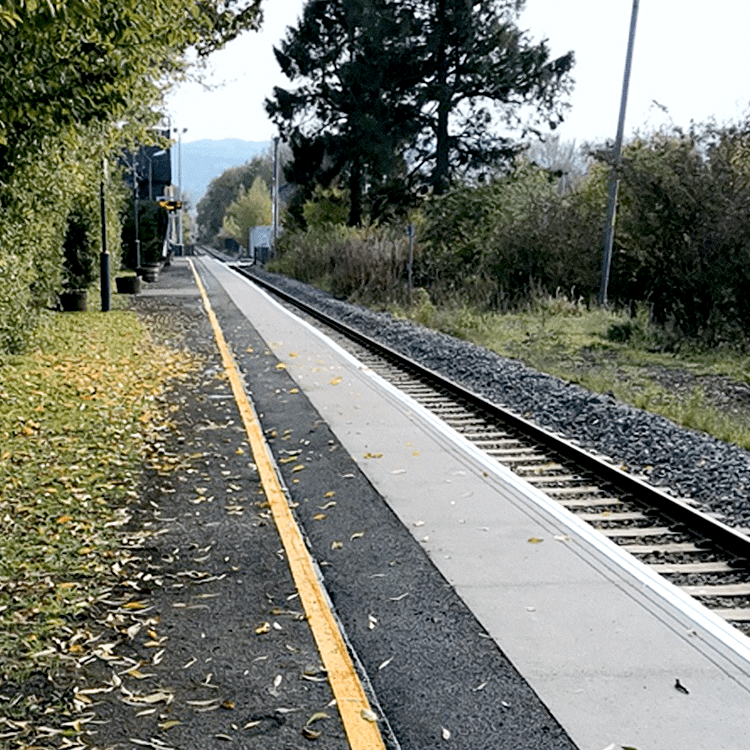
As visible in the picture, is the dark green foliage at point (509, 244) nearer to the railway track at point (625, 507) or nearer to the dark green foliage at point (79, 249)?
the dark green foliage at point (79, 249)

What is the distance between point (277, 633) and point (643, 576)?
2.43 meters

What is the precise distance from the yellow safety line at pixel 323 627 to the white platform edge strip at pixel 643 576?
186 cm

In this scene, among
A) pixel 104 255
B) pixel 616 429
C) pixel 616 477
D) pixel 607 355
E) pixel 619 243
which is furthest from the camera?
pixel 619 243

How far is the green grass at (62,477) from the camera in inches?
195

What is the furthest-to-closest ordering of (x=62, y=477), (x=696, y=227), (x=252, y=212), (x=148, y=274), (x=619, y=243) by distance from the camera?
(x=252, y=212) → (x=148, y=274) → (x=619, y=243) → (x=696, y=227) → (x=62, y=477)

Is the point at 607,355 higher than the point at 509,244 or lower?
lower

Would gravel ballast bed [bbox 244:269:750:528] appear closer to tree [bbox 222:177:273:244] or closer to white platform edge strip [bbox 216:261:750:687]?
white platform edge strip [bbox 216:261:750:687]

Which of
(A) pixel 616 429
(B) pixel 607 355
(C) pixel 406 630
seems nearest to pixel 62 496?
(C) pixel 406 630

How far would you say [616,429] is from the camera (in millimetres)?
10242

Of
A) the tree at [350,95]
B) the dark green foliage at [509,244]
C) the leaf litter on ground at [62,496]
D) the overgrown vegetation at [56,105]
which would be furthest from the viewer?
the tree at [350,95]

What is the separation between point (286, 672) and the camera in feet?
14.4

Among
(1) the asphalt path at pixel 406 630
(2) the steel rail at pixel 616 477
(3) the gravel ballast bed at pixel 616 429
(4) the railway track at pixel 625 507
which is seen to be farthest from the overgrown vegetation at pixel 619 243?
(1) the asphalt path at pixel 406 630

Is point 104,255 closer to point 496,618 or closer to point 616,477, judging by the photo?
point 616,477

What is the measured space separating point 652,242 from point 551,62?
2875cm
